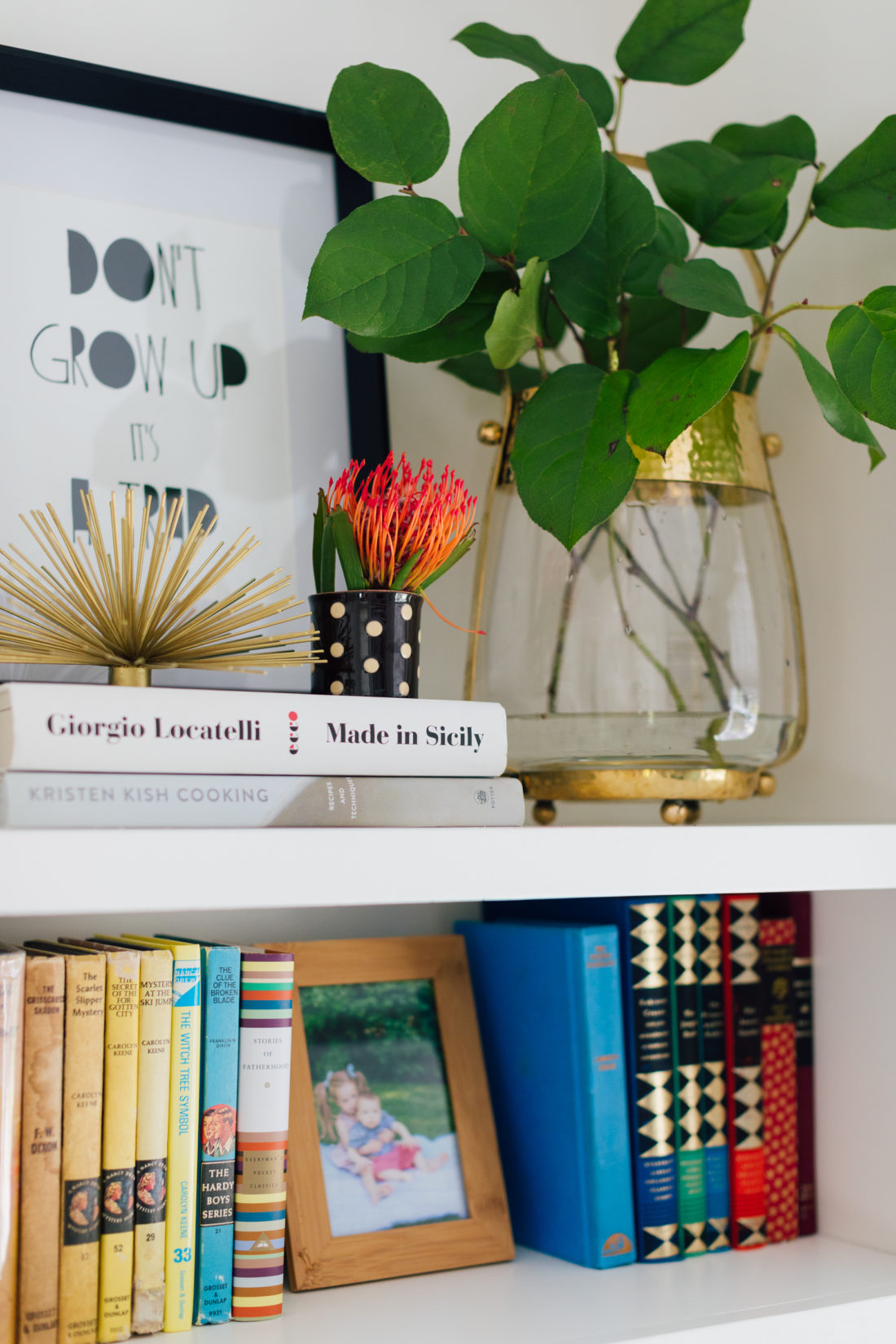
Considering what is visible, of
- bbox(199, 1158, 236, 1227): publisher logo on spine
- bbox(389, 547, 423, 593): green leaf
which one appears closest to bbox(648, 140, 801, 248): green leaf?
bbox(389, 547, 423, 593): green leaf

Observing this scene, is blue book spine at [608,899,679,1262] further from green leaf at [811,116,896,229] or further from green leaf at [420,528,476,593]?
green leaf at [811,116,896,229]

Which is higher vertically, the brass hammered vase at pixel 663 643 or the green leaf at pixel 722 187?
the green leaf at pixel 722 187

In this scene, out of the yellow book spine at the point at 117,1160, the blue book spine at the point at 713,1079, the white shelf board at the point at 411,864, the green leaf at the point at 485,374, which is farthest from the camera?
the green leaf at the point at 485,374

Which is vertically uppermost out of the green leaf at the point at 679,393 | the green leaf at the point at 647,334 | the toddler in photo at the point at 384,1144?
the green leaf at the point at 647,334

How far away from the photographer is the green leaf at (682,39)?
33.9 inches

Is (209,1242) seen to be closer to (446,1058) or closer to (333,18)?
(446,1058)

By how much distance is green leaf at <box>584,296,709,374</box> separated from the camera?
3.18ft

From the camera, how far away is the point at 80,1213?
68 cm

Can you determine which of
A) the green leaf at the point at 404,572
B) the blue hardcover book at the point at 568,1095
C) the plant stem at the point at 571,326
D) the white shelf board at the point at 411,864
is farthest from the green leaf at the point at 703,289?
the blue hardcover book at the point at 568,1095

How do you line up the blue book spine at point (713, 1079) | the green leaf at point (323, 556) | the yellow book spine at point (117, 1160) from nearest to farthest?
1. the yellow book spine at point (117, 1160)
2. the green leaf at point (323, 556)
3. the blue book spine at point (713, 1079)

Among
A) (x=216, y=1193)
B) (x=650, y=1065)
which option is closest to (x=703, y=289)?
(x=650, y=1065)

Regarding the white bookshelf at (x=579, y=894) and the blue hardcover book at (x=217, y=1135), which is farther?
the blue hardcover book at (x=217, y=1135)

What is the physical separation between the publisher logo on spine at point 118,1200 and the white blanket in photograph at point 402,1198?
0.17 meters

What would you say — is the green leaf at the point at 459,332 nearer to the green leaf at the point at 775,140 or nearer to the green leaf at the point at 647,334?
the green leaf at the point at 647,334
